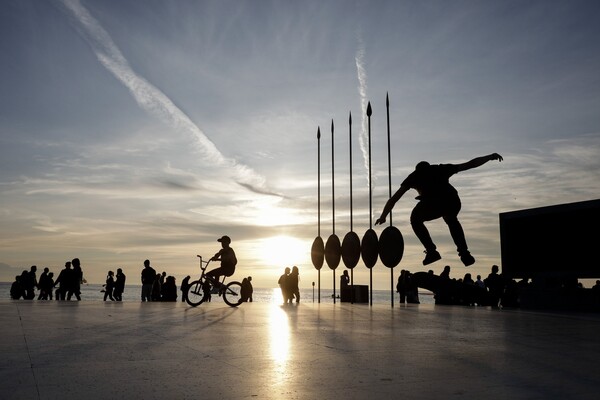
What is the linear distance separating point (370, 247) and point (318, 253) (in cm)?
632

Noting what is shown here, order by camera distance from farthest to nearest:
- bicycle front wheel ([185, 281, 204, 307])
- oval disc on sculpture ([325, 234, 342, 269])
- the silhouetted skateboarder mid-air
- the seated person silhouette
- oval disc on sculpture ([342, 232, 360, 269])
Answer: oval disc on sculpture ([325, 234, 342, 269])
oval disc on sculpture ([342, 232, 360, 269])
bicycle front wheel ([185, 281, 204, 307])
the seated person silhouette
the silhouetted skateboarder mid-air

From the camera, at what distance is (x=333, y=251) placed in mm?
30766

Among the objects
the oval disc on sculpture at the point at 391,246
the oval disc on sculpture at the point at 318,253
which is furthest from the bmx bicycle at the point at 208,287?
the oval disc on sculpture at the point at 318,253

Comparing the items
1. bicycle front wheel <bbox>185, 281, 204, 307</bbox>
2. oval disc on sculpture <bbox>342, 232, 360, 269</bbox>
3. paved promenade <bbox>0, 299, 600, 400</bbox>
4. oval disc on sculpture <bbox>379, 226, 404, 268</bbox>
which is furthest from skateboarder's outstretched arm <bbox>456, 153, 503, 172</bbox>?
oval disc on sculpture <bbox>342, 232, 360, 269</bbox>

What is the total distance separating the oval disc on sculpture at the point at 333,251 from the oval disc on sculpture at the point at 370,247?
12.6ft

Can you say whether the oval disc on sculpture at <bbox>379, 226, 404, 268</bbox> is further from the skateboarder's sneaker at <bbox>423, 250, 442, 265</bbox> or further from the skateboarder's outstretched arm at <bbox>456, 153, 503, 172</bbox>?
the skateboarder's outstretched arm at <bbox>456, 153, 503, 172</bbox>

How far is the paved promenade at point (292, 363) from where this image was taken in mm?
4602

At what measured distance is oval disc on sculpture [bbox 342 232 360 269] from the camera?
2856 centimetres

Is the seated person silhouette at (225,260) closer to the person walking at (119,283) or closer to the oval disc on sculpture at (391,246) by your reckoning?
the oval disc on sculpture at (391,246)

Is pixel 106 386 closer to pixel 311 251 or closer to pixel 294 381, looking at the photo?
pixel 294 381

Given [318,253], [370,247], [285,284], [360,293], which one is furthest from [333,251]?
[285,284]

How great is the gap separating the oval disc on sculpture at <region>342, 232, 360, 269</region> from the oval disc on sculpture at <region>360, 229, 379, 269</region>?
1.62 metres

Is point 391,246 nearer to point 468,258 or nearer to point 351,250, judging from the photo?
point 351,250

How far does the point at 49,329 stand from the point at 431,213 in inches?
267
